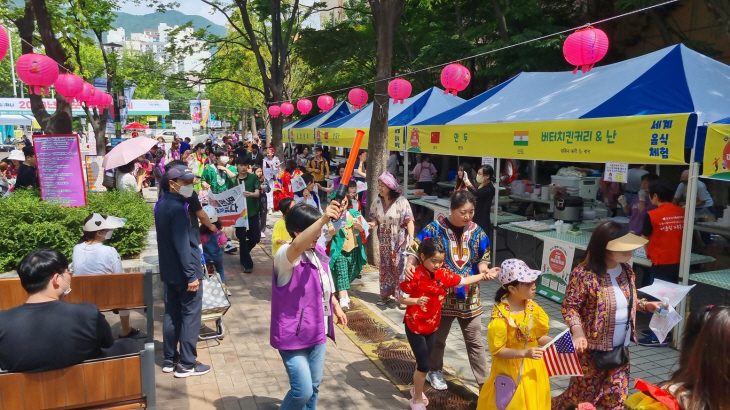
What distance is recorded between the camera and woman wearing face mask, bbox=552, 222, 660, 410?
3.41 metres

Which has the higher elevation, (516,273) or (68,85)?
(68,85)

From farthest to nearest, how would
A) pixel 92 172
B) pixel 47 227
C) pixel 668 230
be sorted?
pixel 92 172 < pixel 47 227 < pixel 668 230

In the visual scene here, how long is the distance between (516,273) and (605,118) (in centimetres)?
343

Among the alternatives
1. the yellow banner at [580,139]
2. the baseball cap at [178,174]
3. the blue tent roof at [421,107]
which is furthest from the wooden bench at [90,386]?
the blue tent roof at [421,107]

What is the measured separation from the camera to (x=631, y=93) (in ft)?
20.9

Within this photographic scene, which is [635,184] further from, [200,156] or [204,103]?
[204,103]

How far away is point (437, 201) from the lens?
10977 millimetres

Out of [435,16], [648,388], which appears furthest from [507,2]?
[648,388]

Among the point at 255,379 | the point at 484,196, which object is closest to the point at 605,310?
the point at 255,379

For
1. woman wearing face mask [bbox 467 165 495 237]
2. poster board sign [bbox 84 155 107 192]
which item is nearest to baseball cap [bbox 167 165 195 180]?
woman wearing face mask [bbox 467 165 495 237]

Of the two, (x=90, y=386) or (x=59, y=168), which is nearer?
(x=90, y=386)

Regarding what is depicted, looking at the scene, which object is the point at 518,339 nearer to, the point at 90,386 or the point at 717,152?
the point at 90,386

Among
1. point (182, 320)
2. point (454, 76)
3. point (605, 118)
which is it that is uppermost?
point (454, 76)

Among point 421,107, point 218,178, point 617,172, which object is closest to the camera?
point 617,172
